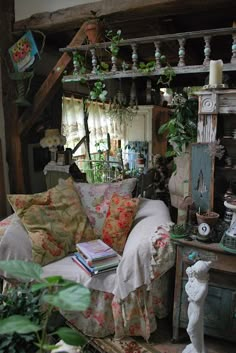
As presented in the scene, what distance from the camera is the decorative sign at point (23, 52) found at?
279cm

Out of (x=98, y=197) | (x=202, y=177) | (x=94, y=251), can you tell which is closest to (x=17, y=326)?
(x=94, y=251)

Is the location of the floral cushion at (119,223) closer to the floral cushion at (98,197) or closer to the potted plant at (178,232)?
the floral cushion at (98,197)

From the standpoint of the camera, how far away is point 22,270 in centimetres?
77

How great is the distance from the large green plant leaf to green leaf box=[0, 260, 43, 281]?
3.8 inches

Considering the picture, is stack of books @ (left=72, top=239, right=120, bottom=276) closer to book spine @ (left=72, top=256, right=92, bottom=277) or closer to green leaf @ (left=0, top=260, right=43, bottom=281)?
book spine @ (left=72, top=256, right=92, bottom=277)

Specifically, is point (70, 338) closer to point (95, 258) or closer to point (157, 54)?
point (95, 258)

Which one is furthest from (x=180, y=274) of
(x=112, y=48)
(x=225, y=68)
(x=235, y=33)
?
(x=112, y=48)

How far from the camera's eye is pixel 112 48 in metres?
2.27

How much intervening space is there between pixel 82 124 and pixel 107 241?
2602 mm

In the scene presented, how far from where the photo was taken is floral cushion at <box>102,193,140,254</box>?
201cm

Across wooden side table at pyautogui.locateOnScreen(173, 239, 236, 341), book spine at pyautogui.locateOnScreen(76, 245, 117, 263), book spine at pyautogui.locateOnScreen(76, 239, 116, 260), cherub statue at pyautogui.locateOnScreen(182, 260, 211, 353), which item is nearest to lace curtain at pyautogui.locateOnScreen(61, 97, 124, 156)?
book spine at pyautogui.locateOnScreen(76, 239, 116, 260)

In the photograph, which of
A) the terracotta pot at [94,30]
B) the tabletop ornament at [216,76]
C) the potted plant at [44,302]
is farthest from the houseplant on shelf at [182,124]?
the potted plant at [44,302]

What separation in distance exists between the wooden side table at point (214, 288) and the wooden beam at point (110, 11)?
1.80m

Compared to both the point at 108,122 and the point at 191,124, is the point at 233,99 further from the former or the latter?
the point at 108,122
